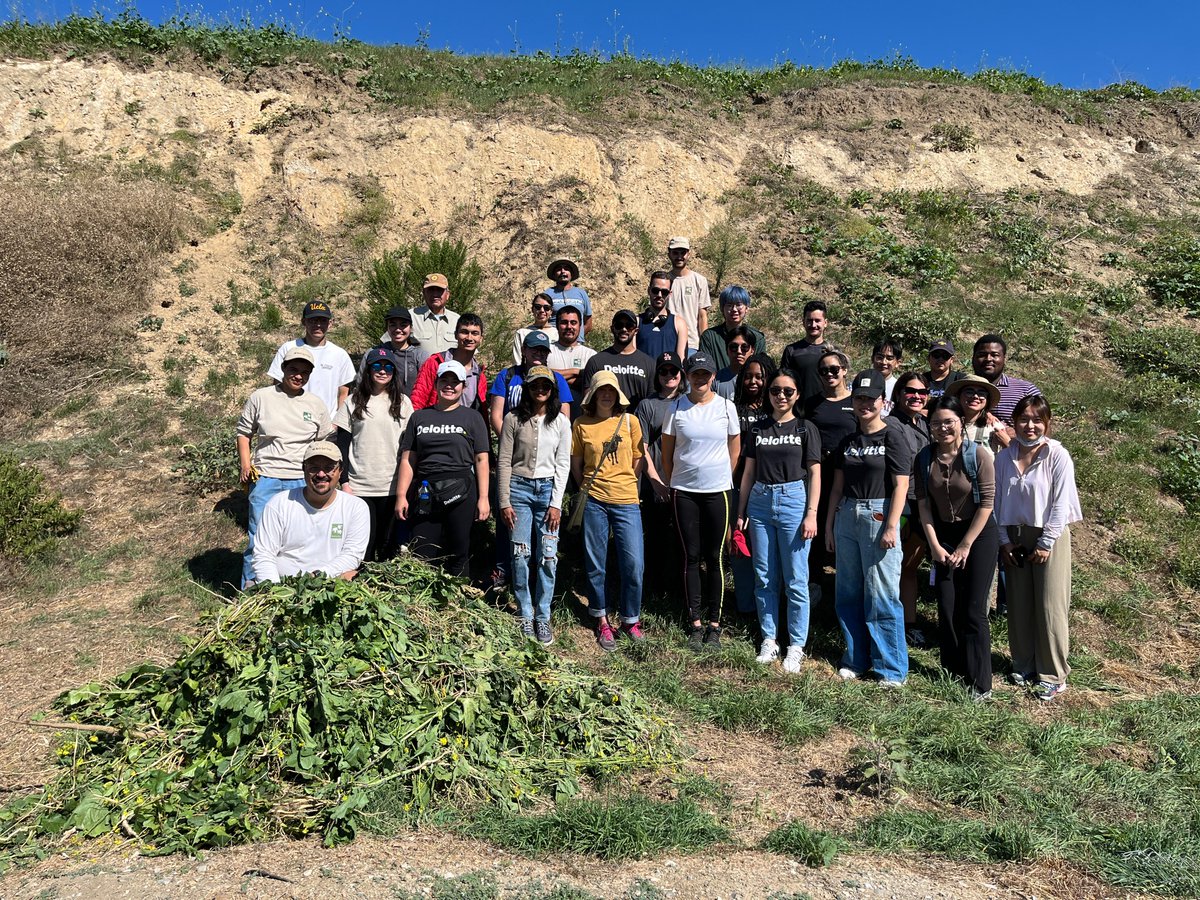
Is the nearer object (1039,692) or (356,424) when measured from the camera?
(1039,692)

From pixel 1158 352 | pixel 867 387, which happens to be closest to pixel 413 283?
pixel 867 387

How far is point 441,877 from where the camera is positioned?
337 centimetres

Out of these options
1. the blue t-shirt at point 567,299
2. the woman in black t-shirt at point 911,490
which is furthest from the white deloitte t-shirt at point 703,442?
the blue t-shirt at point 567,299

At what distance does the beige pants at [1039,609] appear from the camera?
543 centimetres

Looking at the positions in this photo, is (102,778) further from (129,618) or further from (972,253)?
(972,253)

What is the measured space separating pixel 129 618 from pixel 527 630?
3063 millimetres

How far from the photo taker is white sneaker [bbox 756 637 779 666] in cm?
579

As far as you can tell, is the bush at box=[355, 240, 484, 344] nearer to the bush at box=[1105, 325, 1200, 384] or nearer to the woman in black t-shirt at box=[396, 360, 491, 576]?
the woman in black t-shirt at box=[396, 360, 491, 576]

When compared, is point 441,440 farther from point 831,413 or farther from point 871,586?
point 871,586

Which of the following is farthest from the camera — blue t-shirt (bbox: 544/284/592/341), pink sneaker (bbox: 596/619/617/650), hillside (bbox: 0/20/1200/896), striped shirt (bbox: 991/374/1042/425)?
blue t-shirt (bbox: 544/284/592/341)

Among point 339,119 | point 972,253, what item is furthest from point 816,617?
point 339,119

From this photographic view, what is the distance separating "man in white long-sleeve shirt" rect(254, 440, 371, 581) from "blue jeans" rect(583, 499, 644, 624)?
1641 millimetres

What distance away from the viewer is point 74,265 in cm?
1076

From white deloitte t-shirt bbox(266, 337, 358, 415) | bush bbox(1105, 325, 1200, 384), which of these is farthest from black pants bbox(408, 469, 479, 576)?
bush bbox(1105, 325, 1200, 384)
